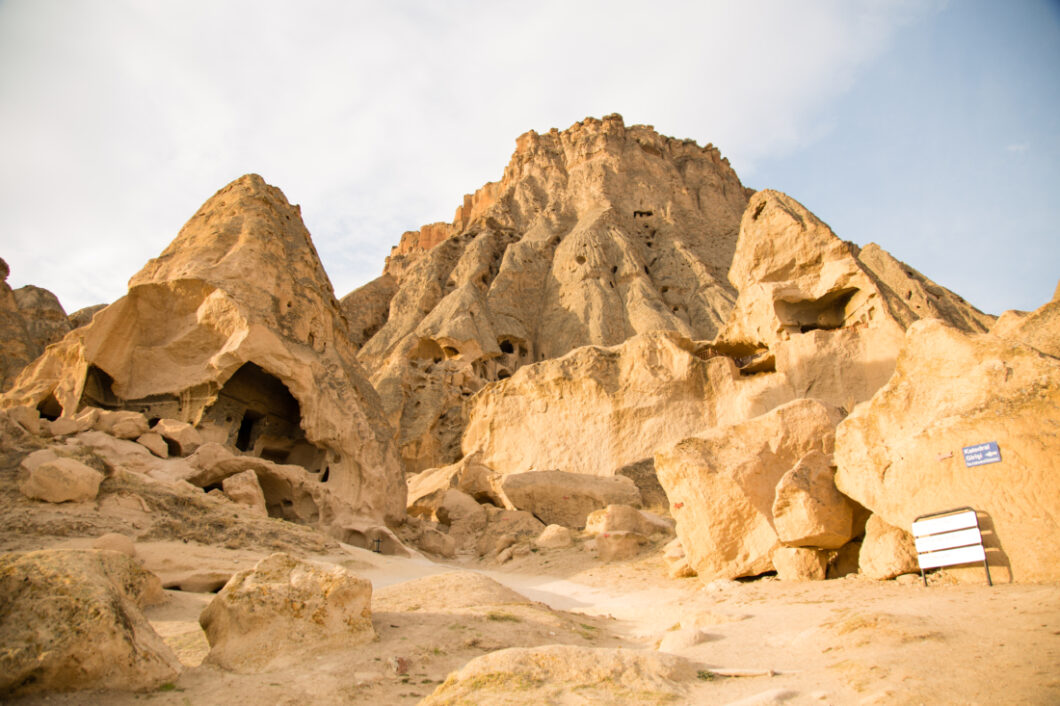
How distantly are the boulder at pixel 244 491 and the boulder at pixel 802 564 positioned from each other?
28.7 feet

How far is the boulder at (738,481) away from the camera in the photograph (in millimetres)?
7730

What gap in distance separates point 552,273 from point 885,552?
34742 mm

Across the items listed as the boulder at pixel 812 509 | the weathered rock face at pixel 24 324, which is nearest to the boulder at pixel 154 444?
the boulder at pixel 812 509

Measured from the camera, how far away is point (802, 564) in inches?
281

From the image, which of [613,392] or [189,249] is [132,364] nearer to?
[189,249]

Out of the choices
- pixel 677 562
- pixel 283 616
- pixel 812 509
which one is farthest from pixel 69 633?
pixel 677 562

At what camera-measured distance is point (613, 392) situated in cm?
1908

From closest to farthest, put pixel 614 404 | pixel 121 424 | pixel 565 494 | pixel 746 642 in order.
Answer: pixel 746 642 < pixel 121 424 < pixel 565 494 < pixel 614 404

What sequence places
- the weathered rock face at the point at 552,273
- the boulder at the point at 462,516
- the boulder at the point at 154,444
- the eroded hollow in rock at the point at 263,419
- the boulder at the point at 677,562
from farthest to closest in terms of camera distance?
1. the weathered rock face at the point at 552,273
2. the eroded hollow in rock at the point at 263,419
3. the boulder at the point at 462,516
4. the boulder at the point at 154,444
5. the boulder at the point at 677,562

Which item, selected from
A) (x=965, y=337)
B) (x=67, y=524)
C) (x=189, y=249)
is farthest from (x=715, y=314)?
(x=67, y=524)

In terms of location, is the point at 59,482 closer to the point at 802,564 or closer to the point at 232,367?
the point at 232,367

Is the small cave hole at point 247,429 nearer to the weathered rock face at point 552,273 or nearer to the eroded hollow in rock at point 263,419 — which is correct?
the eroded hollow in rock at point 263,419

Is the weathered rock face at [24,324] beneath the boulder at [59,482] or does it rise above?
above

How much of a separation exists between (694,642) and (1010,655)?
1916 millimetres
